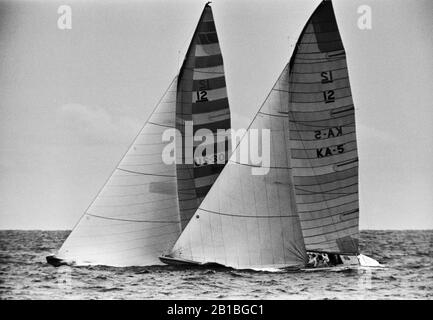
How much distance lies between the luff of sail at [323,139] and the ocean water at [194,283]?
1.31 metres

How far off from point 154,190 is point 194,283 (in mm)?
3468

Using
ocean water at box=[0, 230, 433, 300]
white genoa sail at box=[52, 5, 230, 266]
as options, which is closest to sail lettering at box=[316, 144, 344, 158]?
white genoa sail at box=[52, 5, 230, 266]

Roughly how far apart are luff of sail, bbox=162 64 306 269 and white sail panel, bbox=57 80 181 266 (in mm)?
1138

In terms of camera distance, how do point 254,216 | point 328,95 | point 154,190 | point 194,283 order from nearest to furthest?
point 194,283, point 254,216, point 328,95, point 154,190

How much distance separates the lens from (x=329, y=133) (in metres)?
28.4

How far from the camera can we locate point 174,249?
2792 centimetres

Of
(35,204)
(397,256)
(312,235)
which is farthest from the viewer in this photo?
(397,256)

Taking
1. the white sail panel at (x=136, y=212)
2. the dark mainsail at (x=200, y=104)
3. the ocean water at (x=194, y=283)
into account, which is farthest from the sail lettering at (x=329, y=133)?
the white sail panel at (x=136, y=212)
